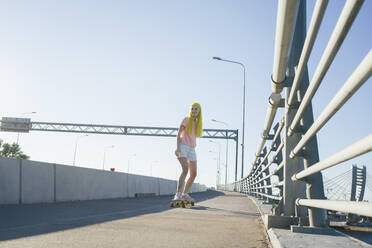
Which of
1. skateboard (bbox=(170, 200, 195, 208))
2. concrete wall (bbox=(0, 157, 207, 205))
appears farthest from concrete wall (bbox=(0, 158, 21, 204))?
skateboard (bbox=(170, 200, 195, 208))

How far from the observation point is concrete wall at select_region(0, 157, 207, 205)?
324 inches

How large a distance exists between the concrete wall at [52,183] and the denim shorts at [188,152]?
3.56 meters

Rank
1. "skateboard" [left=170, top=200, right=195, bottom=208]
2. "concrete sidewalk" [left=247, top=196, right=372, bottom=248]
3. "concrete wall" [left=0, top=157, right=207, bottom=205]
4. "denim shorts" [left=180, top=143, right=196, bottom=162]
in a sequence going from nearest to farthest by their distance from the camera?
"concrete sidewalk" [left=247, top=196, right=372, bottom=248] → "denim shorts" [left=180, top=143, right=196, bottom=162] → "skateboard" [left=170, top=200, right=195, bottom=208] → "concrete wall" [left=0, top=157, right=207, bottom=205]

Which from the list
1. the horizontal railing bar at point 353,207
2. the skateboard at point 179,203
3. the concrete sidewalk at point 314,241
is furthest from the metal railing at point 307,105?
the skateboard at point 179,203

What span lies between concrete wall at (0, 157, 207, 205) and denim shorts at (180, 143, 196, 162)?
356 centimetres

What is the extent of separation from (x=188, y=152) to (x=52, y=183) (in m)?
4.05

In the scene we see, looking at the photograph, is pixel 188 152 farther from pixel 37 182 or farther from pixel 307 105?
pixel 307 105

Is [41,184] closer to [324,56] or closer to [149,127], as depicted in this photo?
[324,56]

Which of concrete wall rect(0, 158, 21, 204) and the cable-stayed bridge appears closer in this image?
the cable-stayed bridge

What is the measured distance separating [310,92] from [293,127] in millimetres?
1083

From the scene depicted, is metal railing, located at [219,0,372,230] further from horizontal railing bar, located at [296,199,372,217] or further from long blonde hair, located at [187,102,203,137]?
long blonde hair, located at [187,102,203,137]

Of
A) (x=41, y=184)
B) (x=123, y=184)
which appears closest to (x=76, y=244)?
(x=41, y=184)

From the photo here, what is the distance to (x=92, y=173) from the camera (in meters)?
12.4

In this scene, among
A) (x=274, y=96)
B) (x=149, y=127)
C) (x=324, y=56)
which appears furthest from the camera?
(x=149, y=127)
